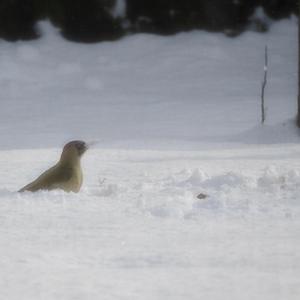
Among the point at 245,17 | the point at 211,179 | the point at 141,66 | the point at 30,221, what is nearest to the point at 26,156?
the point at 211,179

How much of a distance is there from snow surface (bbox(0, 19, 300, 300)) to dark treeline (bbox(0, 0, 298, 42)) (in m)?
0.23

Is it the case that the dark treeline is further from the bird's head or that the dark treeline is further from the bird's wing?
the bird's wing

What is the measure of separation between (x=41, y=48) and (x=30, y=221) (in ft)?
41.7

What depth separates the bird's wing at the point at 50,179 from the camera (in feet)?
22.3

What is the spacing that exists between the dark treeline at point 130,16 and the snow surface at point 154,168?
0.77ft

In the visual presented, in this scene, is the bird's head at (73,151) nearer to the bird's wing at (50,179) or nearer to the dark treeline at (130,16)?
the bird's wing at (50,179)

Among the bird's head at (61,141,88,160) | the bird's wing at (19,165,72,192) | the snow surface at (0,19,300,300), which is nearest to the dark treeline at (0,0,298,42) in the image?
the snow surface at (0,19,300,300)

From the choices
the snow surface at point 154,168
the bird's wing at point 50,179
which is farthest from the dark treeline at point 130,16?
the bird's wing at point 50,179

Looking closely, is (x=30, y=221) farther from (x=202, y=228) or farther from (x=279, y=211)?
(x=279, y=211)

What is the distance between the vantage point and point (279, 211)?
592 cm

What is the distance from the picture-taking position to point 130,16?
1831 centimetres

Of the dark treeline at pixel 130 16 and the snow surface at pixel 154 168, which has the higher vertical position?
the dark treeline at pixel 130 16

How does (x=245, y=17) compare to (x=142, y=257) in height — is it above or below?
above

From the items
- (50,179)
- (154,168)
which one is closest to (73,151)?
(50,179)
